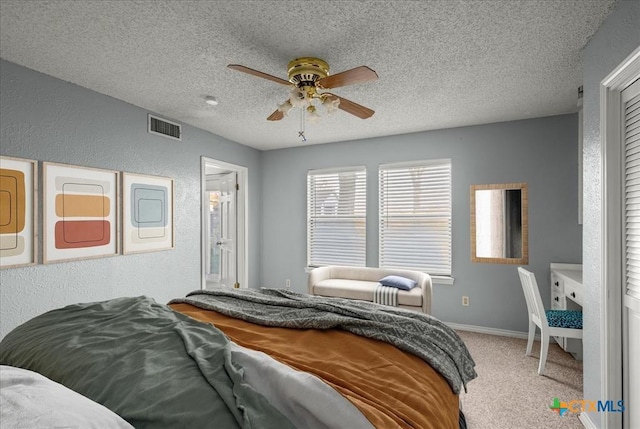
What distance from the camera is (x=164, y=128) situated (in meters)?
3.65

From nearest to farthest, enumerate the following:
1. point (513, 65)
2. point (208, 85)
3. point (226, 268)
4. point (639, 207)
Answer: point (639, 207) < point (513, 65) < point (208, 85) < point (226, 268)

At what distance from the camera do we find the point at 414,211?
4.38 metres

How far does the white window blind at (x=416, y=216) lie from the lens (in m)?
4.22

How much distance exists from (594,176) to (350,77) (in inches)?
66.8

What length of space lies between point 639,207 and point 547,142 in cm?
232

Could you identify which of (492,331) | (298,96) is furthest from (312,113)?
(492,331)

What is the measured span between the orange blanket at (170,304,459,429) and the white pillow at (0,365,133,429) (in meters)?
0.71

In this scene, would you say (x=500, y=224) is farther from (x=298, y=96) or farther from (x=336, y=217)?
(x=298, y=96)

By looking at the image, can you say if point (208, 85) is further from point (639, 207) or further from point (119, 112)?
point (639, 207)

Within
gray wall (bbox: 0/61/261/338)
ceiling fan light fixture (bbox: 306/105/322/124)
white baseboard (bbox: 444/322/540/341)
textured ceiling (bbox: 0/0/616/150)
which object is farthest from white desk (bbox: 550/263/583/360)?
gray wall (bbox: 0/61/261/338)

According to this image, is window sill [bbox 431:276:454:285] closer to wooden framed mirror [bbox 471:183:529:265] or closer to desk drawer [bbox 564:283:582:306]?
wooden framed mirror [bbox 471:183:529:265]

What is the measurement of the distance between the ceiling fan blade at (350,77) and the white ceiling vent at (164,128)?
84.4 inches

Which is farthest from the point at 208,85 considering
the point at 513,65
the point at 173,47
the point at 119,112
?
the point at 513,65

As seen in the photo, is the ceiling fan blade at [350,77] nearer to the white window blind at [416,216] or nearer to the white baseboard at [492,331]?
the white window blind at [416,216]
